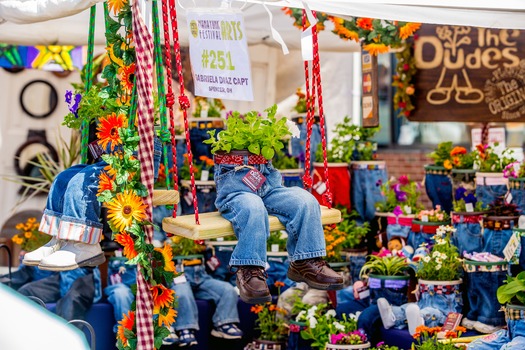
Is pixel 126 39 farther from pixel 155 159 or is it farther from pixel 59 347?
pixel 59 347

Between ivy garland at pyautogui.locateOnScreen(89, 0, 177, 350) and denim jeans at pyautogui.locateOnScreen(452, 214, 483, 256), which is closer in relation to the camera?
ivy garland at pyautogui.locateOnScreen(89, 0, 177, 350)

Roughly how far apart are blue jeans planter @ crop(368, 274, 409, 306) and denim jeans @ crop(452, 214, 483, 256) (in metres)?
0.49

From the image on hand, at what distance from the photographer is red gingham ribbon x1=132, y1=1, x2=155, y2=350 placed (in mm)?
4414

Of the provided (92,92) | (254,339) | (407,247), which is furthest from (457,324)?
(92,92)

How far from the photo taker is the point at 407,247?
7.19 meters

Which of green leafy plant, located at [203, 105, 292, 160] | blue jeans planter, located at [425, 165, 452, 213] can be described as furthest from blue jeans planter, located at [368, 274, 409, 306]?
green leafy plant, located at [203, 105, 292, 160]

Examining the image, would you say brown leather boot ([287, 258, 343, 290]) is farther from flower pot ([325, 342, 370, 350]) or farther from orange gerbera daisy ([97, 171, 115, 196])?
flower pot ([325, 342, 370, 350])

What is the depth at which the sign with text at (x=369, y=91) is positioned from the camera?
7.54m

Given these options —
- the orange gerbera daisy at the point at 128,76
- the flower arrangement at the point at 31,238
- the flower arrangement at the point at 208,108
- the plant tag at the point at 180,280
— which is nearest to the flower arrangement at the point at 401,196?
the flower arrangement at the point at 208,108

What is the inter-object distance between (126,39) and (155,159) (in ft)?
2.12

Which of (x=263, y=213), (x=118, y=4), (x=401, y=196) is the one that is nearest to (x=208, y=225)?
(x=263, y=213)

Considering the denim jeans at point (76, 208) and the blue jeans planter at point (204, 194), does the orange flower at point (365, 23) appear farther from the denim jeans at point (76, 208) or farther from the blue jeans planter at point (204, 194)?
the denim jeans at point (76, 208)

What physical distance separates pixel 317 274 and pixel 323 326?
6.21 ft

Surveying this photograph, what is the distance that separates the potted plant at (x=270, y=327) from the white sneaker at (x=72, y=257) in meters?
2.68
